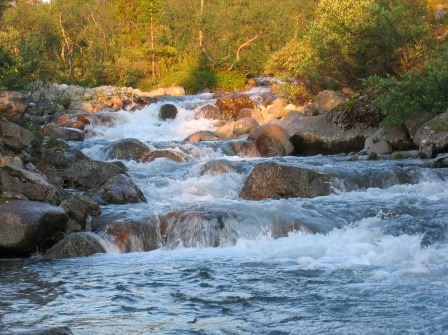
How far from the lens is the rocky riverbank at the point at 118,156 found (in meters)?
9.71

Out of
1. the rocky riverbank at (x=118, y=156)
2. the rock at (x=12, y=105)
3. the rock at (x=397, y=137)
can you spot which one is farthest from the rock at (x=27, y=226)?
the rock at (x=397, y=137)

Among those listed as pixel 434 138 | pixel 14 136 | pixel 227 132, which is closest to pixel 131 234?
pixel 14 136

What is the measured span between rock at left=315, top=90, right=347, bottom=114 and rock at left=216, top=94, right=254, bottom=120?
637 cm

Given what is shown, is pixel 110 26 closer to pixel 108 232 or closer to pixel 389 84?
pixel 389 84

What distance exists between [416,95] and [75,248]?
12.2 meters

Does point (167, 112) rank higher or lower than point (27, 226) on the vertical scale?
higher

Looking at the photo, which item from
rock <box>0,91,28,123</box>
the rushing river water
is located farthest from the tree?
rock <box>0,91,28,123</box>

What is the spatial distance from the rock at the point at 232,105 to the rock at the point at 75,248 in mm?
18785

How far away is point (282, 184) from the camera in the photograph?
A: 1327cm

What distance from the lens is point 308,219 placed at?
1087 cm

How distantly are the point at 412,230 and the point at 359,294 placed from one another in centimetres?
375

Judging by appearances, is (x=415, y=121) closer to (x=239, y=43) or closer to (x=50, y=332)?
(x=50, y=332)

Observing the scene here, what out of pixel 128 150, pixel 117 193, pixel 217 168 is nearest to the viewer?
pixel 117 193

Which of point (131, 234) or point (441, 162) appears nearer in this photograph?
point (131, 234)
